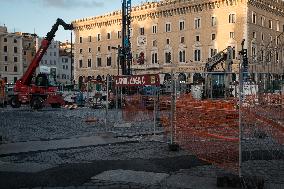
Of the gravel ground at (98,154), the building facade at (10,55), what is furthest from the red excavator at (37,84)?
the building facade at (10,55)

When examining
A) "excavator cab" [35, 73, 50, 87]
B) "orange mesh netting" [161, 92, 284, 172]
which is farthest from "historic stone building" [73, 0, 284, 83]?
"orange mesh netting" [161, 92, 284, 172]

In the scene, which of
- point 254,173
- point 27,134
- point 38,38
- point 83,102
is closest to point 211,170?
point 254,173

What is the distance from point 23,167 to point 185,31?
222 ft

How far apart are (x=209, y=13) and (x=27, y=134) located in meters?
59.9

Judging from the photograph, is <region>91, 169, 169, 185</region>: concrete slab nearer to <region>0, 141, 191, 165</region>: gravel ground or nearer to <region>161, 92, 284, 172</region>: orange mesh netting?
<region>161, 92, 284, 172</region>: orange mesh netting

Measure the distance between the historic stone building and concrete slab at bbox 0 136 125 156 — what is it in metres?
51.7

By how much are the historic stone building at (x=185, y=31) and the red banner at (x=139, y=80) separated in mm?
49301

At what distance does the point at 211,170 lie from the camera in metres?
8.70

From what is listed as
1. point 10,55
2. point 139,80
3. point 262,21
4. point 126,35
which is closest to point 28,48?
point 10,55

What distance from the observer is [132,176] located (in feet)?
26.8

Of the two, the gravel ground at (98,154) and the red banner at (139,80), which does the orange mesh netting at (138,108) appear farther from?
the gravel ground at (98,154)

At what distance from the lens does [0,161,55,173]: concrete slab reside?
8.78 meters

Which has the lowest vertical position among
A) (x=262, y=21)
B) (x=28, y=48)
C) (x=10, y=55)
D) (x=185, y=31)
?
(x=10, y=55)

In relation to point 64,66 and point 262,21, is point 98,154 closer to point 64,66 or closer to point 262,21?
point 262,21
